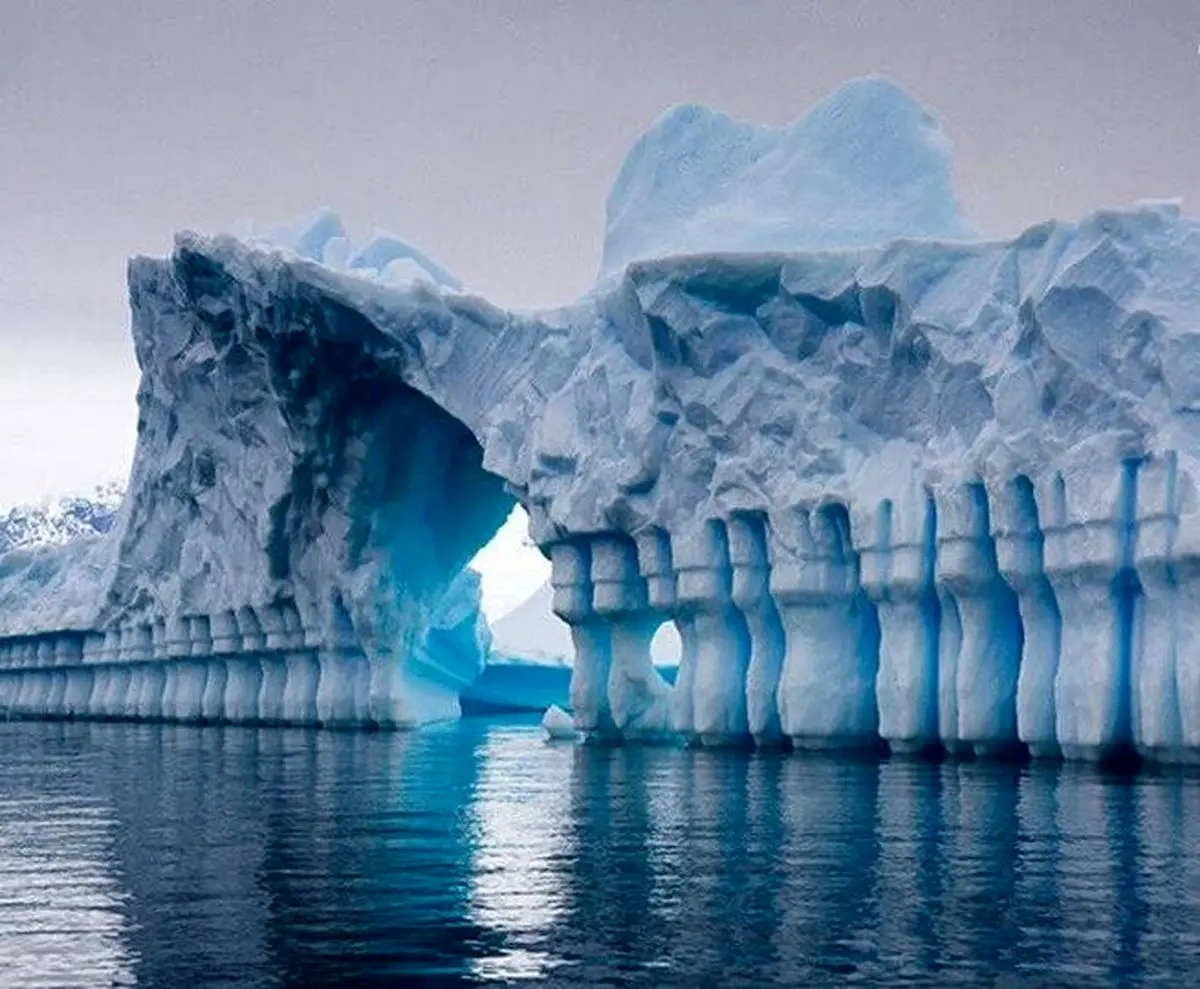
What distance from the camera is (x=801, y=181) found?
22766 millimetres

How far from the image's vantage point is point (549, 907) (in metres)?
7.49

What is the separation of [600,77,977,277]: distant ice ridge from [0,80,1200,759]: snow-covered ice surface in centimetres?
4

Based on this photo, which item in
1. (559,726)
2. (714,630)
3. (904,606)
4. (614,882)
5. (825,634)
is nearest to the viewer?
(614,882)

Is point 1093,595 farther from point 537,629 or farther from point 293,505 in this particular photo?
point 537,629

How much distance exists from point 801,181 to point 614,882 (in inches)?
612

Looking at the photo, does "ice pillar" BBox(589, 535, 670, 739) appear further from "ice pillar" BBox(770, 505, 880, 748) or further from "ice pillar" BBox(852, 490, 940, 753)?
"ice pillar" BBox(852, 490, 940, 753)

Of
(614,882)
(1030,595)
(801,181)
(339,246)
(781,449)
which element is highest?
(339,246)

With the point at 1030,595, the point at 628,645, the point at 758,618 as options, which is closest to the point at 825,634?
the point at 758,618

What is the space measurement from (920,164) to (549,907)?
52.5 feet

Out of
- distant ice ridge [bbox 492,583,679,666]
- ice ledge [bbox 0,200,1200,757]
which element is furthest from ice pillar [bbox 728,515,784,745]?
distant ice ridge [bbox 492,583,679,666]

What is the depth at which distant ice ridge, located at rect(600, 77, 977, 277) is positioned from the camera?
21.8 metres

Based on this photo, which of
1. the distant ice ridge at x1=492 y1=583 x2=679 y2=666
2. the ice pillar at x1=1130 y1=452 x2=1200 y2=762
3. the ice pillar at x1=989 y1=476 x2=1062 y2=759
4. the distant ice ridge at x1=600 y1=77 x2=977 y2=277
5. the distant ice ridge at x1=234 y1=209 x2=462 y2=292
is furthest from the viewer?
the distant ice ridge at x1=492 y1=583 x2=679 y2=666

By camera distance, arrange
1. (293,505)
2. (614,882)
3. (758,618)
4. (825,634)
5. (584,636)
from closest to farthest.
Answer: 1. (614,882)
2. (825,634)
3. (758,618)
4. (584,636)
5. (293,505)

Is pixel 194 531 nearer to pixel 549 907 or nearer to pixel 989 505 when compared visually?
pixel 989 505
